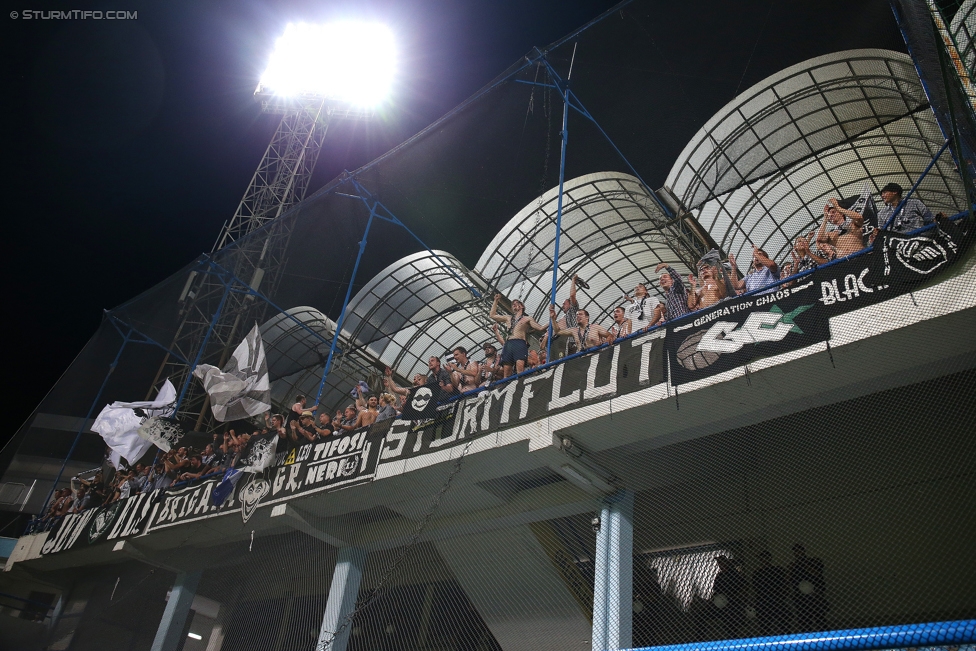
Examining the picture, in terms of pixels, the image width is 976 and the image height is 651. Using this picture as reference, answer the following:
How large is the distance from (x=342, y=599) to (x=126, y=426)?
6.86 meters

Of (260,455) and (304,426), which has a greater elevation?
(304,426)

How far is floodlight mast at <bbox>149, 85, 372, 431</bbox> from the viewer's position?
14.4 m

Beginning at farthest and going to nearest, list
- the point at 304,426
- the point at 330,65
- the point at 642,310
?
the point at 330,65, the point at 304,426, the point at 642,310

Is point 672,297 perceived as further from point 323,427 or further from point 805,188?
point 323,427

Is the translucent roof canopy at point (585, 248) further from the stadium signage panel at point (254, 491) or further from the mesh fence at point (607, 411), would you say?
the stadium signage panel at point (254, 491)

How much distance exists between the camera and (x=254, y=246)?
45.8 ft

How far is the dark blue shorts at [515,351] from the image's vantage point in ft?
27.5

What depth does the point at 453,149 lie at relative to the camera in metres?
11.3

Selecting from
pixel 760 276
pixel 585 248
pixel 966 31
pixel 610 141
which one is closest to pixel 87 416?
pixel 585 248

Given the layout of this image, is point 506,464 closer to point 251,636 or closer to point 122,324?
point 251,636

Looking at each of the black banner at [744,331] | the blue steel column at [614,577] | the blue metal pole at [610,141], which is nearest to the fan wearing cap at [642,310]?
the black banner at [744,331]

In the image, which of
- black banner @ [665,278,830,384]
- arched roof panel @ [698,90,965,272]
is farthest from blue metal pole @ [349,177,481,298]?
black banner @ [665,278,830,384]

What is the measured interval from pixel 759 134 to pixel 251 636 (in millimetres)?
10632

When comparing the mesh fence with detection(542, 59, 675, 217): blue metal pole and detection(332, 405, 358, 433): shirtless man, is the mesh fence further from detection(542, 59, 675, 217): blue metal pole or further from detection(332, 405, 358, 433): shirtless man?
detection(332, 405, 358, 433): shirtless man
